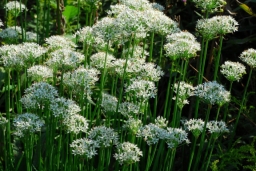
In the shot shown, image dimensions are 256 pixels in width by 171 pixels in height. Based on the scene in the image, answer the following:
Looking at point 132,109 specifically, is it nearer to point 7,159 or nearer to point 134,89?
point 134,89

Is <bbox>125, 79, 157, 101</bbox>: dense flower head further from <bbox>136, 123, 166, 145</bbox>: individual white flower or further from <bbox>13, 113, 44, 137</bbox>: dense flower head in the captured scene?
<bbox>13, 113, 44, 137</bbox>: dense flower head

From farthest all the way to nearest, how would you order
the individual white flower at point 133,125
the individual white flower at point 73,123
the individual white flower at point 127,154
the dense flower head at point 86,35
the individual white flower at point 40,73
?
the dense flower head at point 86,35
the individual white flower at point 40,73
the individual white flower at point 133,125
the individual white flower at point 73,123
the individual white flower at point 127,154

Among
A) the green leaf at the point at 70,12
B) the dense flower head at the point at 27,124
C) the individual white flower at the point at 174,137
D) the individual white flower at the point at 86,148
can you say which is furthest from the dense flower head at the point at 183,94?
the green leaf at the point at 70,12

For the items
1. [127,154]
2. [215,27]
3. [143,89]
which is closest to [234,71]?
[215,27]

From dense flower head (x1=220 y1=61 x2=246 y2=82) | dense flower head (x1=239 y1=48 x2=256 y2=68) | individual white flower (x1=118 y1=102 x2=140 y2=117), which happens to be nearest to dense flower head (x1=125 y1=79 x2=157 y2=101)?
individual white flower (x1=118 y1=102 x2=140 y2=117)

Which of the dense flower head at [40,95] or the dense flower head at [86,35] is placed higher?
the dense flower head at [86,35]

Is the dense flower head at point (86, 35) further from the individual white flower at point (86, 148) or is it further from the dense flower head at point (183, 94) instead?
the individual white flower at point (86, 148)
